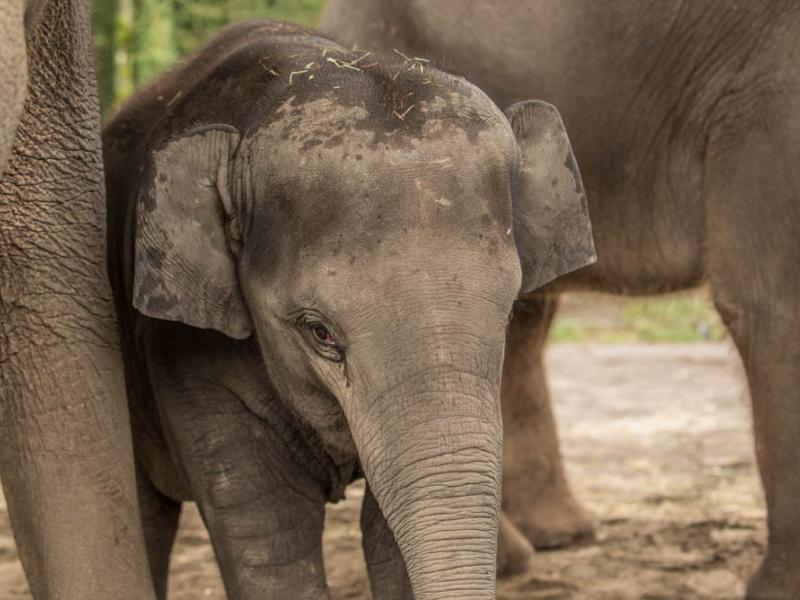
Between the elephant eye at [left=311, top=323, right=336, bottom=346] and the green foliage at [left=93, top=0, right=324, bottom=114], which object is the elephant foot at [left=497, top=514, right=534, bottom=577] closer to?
the elephant eye at [left=311, top=323, right=336, bottom=346]

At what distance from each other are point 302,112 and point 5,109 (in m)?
0.81

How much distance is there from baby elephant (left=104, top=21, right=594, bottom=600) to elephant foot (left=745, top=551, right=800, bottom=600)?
1.18m

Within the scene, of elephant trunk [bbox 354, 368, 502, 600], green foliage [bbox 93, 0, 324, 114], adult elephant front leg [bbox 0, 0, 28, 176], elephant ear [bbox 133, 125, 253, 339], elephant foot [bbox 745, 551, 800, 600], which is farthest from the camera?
green foliage [bbox 93, 0, 324, 114]

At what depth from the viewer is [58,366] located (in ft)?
12.2

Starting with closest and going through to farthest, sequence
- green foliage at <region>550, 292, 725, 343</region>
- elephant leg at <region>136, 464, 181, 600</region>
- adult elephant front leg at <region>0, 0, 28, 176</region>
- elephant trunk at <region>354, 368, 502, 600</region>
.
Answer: adult elephant front leg at <region>0, 0, 28, 176</region> < elephant trunk at <region>354, 368, 502, 600</region> < elephant leg at <region>136, 464, 181, 600</region> < green foliage at <region>550, 292, 725, 343</region>

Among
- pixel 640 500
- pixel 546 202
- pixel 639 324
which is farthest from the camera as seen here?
pixel 639 324

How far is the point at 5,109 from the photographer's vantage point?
9.55ft

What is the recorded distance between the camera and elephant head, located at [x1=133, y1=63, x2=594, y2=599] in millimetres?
3291

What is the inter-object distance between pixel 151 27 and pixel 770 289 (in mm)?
6435

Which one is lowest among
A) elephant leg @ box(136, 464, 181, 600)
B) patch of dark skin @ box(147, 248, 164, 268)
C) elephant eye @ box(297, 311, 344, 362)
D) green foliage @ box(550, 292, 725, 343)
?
elephant leg @ box(136, 464, 181, 600)

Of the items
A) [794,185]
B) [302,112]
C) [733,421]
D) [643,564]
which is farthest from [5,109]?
[733,421]

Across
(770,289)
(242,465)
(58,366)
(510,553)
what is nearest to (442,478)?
(242,465)

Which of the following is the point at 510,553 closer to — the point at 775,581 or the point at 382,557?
the point at 775,581

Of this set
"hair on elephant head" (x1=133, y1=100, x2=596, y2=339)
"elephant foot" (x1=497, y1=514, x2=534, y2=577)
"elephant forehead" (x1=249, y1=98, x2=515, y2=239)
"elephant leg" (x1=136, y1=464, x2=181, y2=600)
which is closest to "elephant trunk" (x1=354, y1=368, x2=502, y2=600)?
"elephant forehead" (x1=249, y1=98, x2=515, y2=239)
